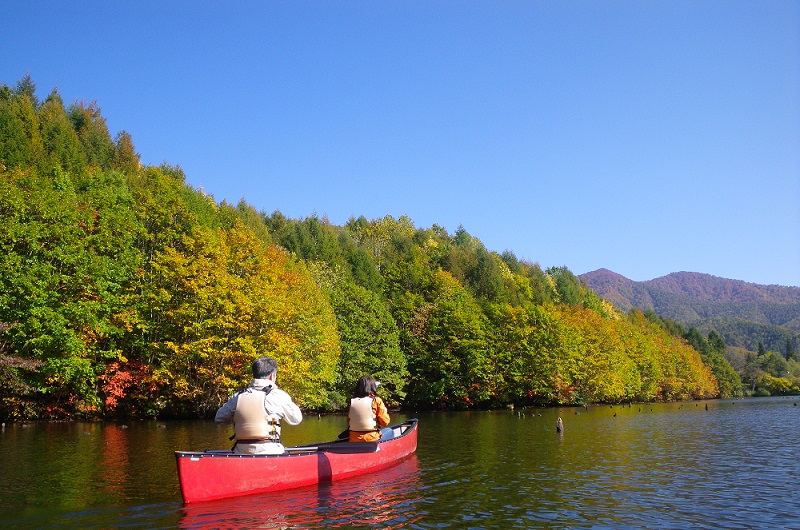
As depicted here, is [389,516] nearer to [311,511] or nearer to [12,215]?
[311,511]

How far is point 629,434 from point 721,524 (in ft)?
73.0

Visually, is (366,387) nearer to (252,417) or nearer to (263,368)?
(252,417)

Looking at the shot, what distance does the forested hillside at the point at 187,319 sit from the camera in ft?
119

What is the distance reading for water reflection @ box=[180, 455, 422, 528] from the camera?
12.0m


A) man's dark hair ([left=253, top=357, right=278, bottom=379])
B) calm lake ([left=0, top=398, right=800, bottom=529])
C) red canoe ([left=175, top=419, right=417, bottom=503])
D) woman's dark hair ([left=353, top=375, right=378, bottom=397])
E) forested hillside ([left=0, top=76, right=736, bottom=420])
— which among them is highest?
forested hillside ([left=0, top=76, right=736, bottom=420])

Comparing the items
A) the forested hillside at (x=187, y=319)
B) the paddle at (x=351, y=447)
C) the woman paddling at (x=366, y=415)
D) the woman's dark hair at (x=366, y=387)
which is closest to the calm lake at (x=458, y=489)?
the paddle at (x=351, y=447)

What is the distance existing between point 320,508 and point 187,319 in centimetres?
3047

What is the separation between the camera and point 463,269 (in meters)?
106

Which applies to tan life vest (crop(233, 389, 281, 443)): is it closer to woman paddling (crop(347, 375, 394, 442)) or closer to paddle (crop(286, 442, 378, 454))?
paddle (crop(286, 442, 378, 454))

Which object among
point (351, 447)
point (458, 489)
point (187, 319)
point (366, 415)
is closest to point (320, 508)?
point (458, 489)

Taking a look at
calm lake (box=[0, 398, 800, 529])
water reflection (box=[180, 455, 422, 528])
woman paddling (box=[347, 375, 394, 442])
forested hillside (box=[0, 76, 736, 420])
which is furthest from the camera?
forested hillside (box=[0, 76, 736, 420])

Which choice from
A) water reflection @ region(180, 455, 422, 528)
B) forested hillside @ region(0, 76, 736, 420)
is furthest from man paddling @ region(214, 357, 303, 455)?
forested hillside @ region(0, 76, 736, 420)

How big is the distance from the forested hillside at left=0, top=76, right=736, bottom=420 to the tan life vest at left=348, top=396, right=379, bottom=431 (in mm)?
21677

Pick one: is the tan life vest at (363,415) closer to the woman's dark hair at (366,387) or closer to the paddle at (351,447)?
the woman's dark hair at (366,387)
